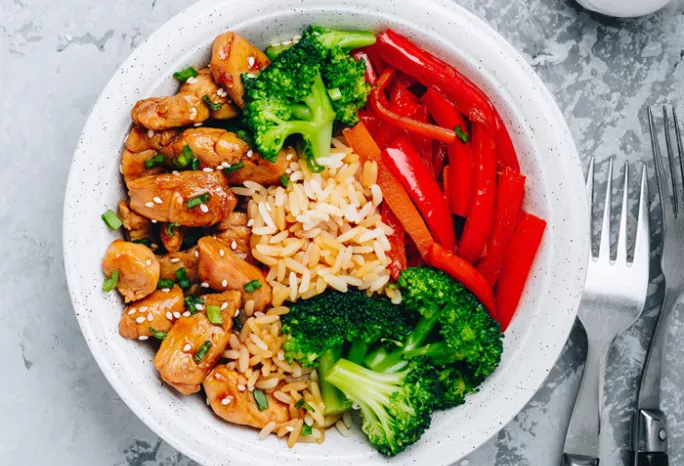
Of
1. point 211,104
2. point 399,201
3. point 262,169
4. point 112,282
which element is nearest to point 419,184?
point 399,201

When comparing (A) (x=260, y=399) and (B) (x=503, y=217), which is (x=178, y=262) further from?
(B) (x=503, y=217)

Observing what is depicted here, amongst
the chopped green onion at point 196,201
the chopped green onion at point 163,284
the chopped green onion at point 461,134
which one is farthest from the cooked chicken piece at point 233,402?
the chopped green onion at point 461,134

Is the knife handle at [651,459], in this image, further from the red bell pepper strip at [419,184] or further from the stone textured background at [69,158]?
the red bell pepper strip at [419,184]

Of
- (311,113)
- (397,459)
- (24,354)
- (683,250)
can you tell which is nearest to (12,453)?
(24,354)

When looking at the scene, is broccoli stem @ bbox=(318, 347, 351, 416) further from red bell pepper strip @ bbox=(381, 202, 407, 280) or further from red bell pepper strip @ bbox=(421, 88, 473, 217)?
red bell pepper strip @ bbox=(421, 88, 473, 217)

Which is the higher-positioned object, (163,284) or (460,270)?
(460,270)

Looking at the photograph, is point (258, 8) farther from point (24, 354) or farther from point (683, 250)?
point (683, 250)
